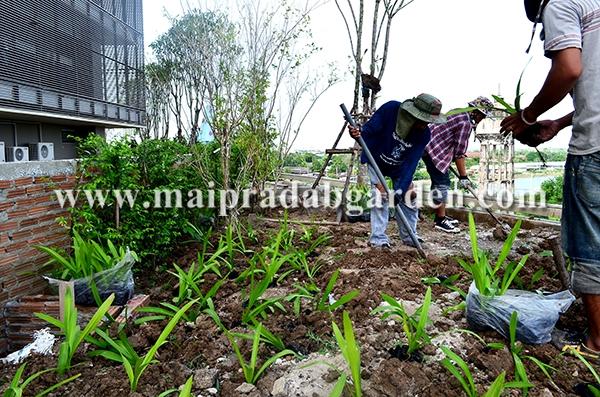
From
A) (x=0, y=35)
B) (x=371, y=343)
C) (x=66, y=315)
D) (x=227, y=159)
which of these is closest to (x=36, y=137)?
(x=0, y=35)

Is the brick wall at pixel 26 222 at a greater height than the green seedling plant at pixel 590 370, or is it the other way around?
the brick wall at pixel 26 222

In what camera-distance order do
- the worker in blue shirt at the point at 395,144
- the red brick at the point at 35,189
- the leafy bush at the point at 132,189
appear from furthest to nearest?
the worker in blue shirt at the point at 395,144 < the leafy bush at the point at 132,189 < the red brick at the point at 35,189

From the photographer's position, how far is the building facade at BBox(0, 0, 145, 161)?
35.9 feet

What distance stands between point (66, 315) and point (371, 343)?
1.59 m

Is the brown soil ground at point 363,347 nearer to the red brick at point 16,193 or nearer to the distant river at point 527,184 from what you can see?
the red brick at point 16,193

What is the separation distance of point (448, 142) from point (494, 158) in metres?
3.35

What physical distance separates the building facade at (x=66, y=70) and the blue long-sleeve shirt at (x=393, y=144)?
972cm

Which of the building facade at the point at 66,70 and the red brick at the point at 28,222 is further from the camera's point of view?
the building facade at the point at 66,70

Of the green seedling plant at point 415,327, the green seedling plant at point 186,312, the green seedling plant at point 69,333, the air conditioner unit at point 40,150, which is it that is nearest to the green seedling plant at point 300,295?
the green seedling plant at point 186,312

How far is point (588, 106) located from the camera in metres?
2.07

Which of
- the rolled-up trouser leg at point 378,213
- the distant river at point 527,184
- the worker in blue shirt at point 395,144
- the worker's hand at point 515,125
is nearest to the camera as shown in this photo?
the worker's hand at point 515,125

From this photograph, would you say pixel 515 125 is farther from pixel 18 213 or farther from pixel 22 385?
pixel 18 213

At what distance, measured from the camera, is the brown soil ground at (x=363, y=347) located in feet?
6.51

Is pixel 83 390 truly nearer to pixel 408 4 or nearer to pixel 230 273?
pixel 230 273
